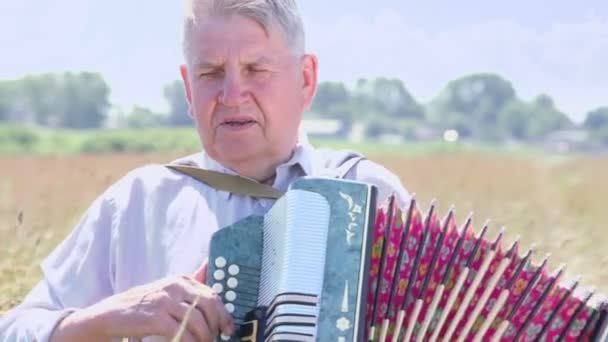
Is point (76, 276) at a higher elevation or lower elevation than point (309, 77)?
lower

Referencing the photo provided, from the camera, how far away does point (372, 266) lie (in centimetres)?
258

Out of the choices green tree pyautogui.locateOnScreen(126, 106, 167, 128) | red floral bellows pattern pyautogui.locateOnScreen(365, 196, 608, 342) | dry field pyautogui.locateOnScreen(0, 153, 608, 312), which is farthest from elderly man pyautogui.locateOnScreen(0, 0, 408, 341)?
green tree pyautogui.locateOnScreen(126, 106, 167, 128)

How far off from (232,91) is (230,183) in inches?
10.5

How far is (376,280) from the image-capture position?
2.57 metres

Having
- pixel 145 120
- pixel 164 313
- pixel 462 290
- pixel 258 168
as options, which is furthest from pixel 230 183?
pixel 145 120

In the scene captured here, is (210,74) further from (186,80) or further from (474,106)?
(474,106)

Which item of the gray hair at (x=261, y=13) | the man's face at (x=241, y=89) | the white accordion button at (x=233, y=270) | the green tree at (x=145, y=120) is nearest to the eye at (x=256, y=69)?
the man's face at (x=241, y=89)

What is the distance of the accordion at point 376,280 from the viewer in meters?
2.51

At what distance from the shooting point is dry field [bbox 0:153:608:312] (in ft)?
14.8

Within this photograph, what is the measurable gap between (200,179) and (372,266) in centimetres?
76

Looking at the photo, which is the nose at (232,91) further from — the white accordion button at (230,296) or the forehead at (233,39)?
the white accordion button at (230,296)

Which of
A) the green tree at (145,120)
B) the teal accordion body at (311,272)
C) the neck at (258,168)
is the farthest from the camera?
the green tree at (145,120)

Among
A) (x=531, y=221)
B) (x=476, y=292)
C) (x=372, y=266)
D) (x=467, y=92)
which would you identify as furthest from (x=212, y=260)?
(x=467, y=92)

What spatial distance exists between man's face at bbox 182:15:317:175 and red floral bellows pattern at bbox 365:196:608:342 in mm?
556
